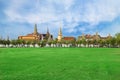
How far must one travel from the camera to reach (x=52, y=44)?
171250 mm

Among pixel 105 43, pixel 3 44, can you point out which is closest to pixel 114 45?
pixel 105 43

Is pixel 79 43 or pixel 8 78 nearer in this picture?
pixel 8 78

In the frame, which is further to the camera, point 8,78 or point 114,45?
point 114,45

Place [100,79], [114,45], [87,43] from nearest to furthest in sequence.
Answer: [100,79] → [114,45] → [87,43]

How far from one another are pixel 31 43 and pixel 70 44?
2601cm

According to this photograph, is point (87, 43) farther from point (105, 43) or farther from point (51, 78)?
point (51, 78)

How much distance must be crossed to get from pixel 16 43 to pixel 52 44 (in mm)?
23353

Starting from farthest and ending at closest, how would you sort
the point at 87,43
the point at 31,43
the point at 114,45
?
1. the point at 31,43
2. the point at 87,43
3. the point at 114,45

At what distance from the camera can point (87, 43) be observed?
16200 cm

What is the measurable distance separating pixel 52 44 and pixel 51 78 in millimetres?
153781

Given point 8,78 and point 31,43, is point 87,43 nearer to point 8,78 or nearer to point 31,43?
point 31,43

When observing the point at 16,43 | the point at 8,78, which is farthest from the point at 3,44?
the point at 8,78

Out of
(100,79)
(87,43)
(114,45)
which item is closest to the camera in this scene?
(100,79)

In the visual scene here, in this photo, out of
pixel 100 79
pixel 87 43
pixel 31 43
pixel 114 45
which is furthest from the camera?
pixel 31 43
